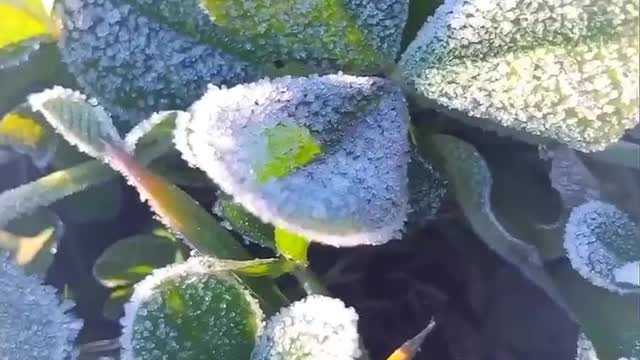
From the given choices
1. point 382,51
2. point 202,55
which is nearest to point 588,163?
point 382,51

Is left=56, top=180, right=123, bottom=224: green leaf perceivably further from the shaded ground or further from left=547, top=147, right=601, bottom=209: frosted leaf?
left=547, top=147, right=601, bottom=209: frosted leaf

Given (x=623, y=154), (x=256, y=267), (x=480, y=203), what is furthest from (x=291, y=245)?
(x=623, y=154)

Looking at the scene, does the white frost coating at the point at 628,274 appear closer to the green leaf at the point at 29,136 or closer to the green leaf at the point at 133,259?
the green leaf at the point at 133,259

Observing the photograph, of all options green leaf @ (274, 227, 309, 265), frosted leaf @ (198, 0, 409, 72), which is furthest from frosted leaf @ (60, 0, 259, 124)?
green leaf @ (274, 227, 309, 265)

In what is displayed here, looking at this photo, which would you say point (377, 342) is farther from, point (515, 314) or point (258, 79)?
point (258, 79)

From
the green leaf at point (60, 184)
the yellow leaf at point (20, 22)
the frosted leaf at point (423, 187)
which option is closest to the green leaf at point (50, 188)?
the green leaf at point (60, 184)

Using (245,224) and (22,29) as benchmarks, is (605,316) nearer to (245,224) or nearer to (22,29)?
(245,224)
